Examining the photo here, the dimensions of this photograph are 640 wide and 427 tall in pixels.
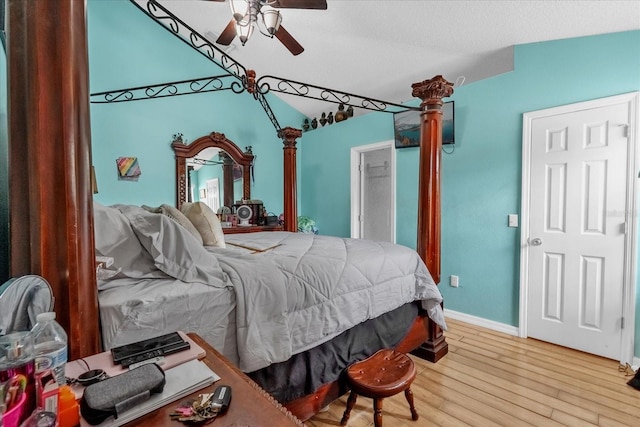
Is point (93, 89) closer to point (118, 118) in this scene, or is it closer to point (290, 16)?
point (118, 118)

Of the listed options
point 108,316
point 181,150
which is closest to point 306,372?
point 108,316

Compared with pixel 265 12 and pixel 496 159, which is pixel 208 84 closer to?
pixel 265 12

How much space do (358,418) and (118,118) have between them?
11.6 feet

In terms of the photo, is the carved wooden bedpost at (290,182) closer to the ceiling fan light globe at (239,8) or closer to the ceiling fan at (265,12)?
the ceiling fan at (265,12)

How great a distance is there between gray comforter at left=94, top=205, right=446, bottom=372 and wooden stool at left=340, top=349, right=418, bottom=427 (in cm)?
23

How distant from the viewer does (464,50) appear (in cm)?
271

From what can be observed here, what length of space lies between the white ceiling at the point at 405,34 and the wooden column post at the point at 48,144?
7.32 feet

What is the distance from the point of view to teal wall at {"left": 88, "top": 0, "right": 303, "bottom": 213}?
3.06 m

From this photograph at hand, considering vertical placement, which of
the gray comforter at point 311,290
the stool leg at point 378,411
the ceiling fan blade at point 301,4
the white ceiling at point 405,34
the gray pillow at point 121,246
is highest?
the white ceiling at point 405,34

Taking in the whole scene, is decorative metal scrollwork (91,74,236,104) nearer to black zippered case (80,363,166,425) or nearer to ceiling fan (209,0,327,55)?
ceiling fan (209,0,327,55)

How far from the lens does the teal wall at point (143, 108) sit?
3064 mm

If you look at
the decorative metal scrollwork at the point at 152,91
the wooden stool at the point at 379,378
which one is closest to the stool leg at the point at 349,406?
the wooden stool at the point at 379,378

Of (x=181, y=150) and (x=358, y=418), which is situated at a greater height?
(x=181, y=150)

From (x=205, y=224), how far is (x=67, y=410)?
153 centimetres
